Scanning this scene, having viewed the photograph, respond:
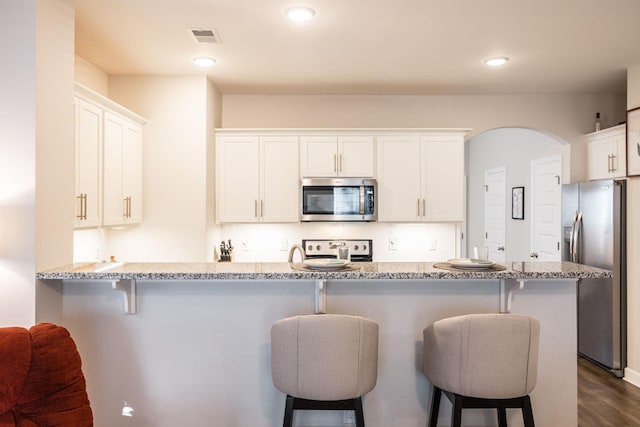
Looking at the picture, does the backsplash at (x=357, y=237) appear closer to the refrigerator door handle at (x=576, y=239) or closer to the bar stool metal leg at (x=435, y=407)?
the refrigerator door handle at (x=576, y=239)

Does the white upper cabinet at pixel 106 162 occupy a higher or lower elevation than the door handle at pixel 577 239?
higher

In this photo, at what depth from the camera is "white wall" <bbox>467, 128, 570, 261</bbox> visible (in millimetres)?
5492

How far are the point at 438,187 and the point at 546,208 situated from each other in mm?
1671

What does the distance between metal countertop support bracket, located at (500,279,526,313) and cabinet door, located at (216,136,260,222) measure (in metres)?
2.57

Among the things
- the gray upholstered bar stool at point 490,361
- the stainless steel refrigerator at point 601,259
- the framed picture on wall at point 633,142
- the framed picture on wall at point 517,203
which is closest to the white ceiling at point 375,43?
the framed picture on wall at point 633,142

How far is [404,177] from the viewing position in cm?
448

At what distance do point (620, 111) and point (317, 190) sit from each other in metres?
3.23

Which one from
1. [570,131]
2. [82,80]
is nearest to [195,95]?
[82,80]

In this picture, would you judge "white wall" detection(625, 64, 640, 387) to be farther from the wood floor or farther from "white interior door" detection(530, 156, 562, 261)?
"white interior door" detection(530, 156, 562, 261)

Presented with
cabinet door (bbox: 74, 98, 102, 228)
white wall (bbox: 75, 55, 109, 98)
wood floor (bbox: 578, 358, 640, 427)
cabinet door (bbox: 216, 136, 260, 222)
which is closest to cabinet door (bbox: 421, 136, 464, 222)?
cabinet door (bbox: 216, 136, 260, 222)

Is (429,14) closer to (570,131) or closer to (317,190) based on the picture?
(317,190)

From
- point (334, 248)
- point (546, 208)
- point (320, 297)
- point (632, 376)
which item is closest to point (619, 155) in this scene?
point (546, 208)

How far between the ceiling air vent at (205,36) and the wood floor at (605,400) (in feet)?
→ 11.8

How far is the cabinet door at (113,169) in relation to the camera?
3.26 metres
